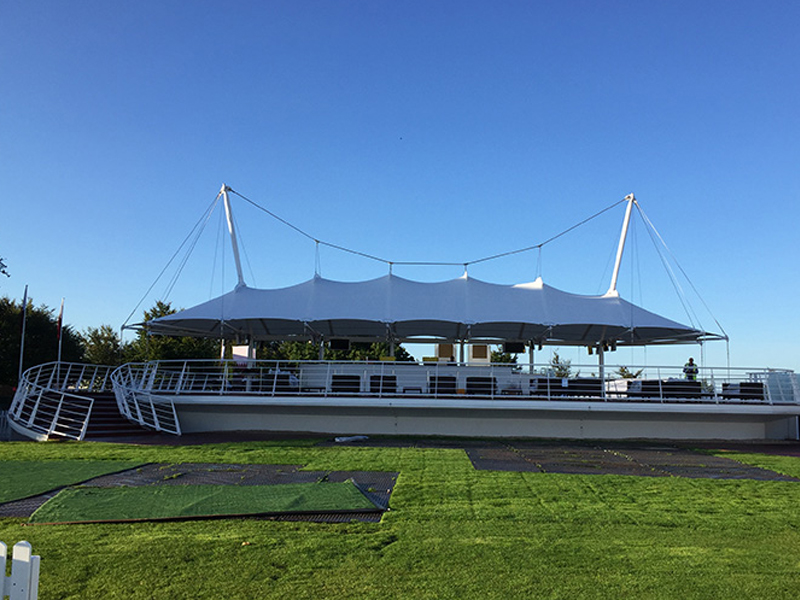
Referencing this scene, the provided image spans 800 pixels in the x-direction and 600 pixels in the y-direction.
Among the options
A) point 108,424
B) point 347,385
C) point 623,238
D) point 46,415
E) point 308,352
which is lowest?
point 108,424

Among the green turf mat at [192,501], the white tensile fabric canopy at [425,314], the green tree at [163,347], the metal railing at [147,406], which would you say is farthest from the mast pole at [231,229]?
the green turf mat at [192,501]

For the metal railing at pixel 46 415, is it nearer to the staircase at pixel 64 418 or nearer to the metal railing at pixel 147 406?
the staircase at pixel 64 418

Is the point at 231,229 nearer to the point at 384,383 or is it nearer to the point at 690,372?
the point at 384,383

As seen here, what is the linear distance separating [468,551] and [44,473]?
808cm

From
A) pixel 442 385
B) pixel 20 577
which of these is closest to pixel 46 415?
pixel 442 385

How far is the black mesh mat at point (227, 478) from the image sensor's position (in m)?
8.89

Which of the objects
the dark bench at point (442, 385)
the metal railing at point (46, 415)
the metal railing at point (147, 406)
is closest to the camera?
the metal railing at point (46, 415)

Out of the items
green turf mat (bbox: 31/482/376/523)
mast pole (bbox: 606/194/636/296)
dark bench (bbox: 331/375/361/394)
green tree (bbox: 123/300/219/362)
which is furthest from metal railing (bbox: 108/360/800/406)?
green tree (bbox: 123/300/219/362)

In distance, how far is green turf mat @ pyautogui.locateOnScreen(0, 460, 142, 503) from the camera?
952 centimetres

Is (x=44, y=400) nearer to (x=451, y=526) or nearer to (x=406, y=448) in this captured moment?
(x=406, y=448)

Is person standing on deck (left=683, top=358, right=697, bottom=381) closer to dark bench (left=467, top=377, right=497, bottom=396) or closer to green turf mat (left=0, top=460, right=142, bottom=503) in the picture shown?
dark bench (left=467, top=377, right=497, bottom=396)

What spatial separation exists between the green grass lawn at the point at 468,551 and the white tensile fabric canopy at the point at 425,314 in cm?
1411

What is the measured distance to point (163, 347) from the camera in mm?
40438

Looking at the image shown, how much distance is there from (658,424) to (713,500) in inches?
442
